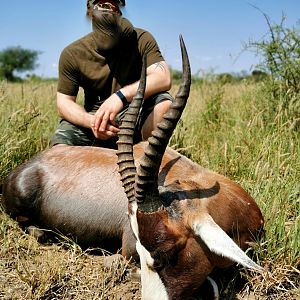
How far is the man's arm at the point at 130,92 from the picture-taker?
4523 mm

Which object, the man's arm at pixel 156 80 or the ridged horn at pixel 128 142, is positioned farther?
the man's arm at pixel 156 80

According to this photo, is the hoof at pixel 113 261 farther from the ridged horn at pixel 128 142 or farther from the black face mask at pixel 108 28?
the black face mask at pixel 108 28

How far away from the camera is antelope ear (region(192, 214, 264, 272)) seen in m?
2.82

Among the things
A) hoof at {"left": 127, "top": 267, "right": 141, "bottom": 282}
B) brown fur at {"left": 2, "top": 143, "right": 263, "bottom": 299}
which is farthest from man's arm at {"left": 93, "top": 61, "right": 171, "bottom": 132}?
hoof at {"left": 127, "top": 267, "right": 141, "bottom": 282}

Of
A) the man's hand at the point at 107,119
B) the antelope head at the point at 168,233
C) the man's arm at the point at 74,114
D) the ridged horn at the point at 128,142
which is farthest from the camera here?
the man's arm at the point at 74,114

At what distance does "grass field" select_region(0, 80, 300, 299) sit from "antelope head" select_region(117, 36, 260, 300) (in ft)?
1.62

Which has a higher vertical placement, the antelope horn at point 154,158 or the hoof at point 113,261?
the antelope horn at point 154,158

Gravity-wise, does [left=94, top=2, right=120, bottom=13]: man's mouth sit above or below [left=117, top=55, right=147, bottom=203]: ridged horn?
above

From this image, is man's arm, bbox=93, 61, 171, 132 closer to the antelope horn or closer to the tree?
the antelope horn

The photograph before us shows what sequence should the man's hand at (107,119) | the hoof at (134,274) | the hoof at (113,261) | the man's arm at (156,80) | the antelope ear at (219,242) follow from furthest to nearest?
the man's arm at (156,80)
the man's hand at (107,119)
the hoof at (113,261)
the hoof at (134,274)
the antelope ear at (219,242)

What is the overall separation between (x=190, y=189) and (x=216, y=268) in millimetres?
578

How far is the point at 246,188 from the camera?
14.8 feet

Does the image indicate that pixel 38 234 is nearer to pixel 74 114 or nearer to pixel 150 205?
pixel 74 114

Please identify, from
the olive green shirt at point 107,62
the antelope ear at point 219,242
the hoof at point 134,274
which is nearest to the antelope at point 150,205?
the antelope ear at point 219,242
